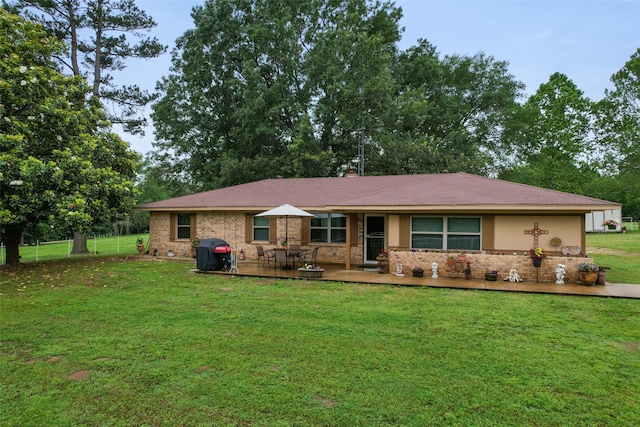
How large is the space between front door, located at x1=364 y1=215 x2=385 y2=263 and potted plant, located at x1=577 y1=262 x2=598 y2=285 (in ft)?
19.1

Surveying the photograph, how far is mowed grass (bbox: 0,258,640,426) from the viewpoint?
136 inches

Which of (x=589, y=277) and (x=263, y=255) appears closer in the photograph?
(x=589, y=277)

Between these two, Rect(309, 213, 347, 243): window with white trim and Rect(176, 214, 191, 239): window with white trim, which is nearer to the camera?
Rect(309, 213, 347, 243): window with white trim

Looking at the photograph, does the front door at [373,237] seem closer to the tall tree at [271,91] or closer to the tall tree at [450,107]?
the tall tree at [271,91]

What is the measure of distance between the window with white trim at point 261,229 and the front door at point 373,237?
163 inches

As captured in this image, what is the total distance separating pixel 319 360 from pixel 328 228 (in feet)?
31.1

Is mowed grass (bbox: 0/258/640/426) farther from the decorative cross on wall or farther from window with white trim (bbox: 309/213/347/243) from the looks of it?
window with white trim (bbox: 309/213/347/243)

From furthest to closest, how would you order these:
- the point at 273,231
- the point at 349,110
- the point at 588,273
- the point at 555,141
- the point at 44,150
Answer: the point at 555,141 < the point at 349,110 < the point at 273,231 < the point at 44,150 < the point at 588,273

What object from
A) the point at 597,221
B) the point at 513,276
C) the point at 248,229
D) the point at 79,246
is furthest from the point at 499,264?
the point at 597,221

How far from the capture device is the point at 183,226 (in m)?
16.1

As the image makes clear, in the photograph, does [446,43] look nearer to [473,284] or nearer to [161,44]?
[161,44]

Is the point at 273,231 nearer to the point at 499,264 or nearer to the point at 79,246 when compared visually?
the point at 499,264

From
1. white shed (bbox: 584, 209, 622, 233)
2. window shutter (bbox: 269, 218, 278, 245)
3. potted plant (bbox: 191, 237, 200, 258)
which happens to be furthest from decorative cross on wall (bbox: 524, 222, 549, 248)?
white shed (bbox: 584, 209, 622, 233)

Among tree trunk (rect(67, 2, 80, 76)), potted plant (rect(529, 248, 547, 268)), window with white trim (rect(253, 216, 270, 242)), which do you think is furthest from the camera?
tree trunk (rect(67, 2, 80, 76))
